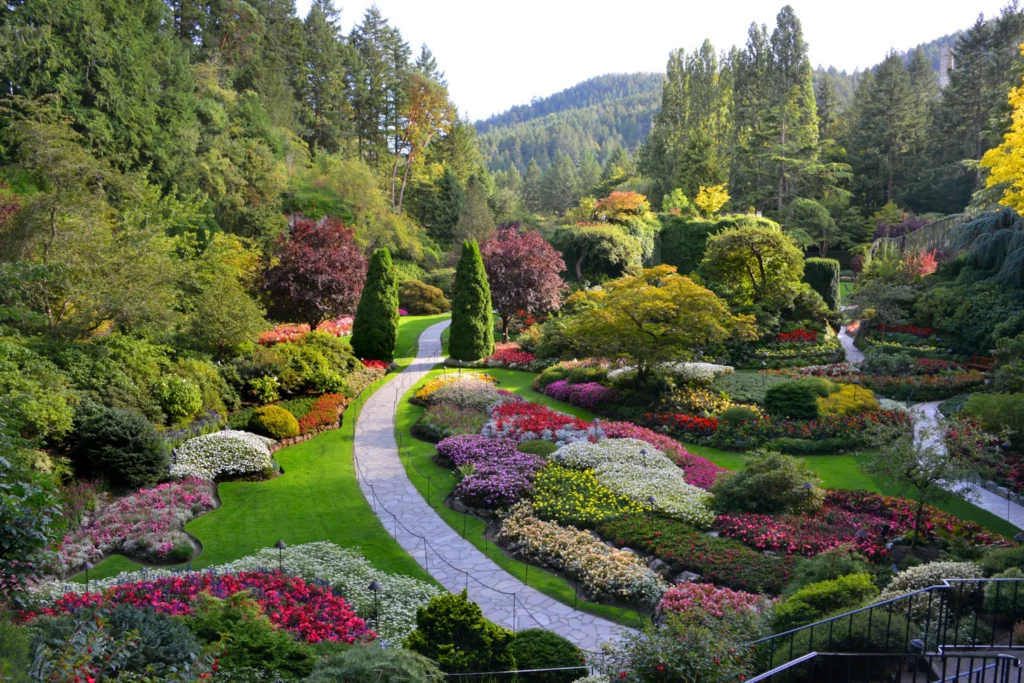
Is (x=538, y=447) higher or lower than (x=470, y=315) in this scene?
lower

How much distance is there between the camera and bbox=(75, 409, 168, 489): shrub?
12.9 meters

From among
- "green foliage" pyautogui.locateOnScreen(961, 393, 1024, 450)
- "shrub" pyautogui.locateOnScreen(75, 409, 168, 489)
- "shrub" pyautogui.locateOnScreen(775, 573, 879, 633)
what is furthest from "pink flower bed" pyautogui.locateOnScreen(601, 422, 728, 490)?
"shrub" pyautogui.locateOnScreen(75, 409, 168, 489)

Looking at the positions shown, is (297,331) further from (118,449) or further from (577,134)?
(577,134)

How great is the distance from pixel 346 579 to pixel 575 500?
15.2 ft

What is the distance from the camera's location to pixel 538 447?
Result: 1534 centimetres

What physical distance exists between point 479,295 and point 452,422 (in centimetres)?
834

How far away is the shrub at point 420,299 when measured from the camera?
37.3m

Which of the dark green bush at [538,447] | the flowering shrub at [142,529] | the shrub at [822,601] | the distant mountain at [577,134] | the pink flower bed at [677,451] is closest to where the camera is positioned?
the shrub at [822,601]

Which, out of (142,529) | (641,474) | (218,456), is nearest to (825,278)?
(641,474)

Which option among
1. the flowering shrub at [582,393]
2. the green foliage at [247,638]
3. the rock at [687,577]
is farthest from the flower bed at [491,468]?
the green foliage at [247,638]

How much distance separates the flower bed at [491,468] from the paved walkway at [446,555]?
37.5 inches

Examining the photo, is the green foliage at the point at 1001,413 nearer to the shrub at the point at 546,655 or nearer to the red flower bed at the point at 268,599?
the shrub at the point at 546,655

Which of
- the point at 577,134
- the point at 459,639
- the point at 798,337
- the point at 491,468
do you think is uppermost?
the point at 577,134

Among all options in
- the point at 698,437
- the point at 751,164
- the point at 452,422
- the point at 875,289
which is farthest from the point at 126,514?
the point at 751,164
